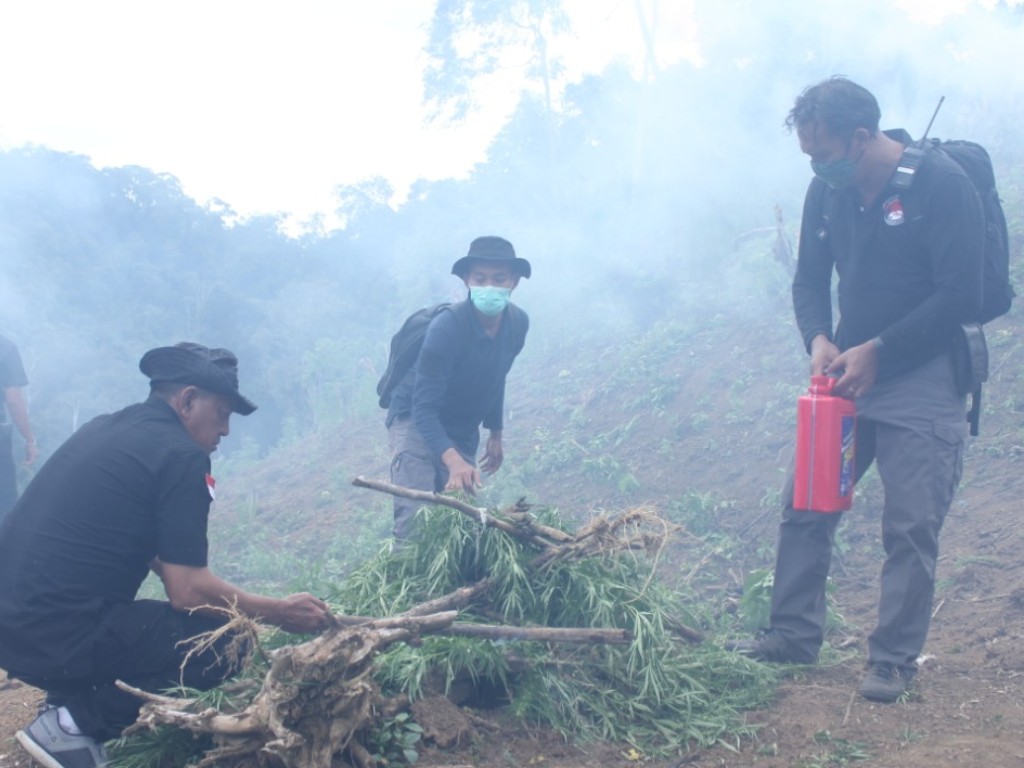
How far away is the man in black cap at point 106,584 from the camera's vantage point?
301cm

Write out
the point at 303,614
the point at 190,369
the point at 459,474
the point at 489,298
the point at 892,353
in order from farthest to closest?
the point at 489,298 < the point at 459,474 < the point at 892,353 < the point at 190,369 < the point at 303,614

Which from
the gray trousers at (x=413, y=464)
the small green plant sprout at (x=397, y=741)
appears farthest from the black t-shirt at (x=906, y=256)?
the small green plant sprout at (x=397, y=741)

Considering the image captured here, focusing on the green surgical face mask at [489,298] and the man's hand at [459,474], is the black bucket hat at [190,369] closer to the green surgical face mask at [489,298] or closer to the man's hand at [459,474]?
the man's hand at [459,474]

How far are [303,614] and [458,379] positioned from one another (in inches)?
81.3

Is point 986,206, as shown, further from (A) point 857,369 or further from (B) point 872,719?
(B) point 872,719

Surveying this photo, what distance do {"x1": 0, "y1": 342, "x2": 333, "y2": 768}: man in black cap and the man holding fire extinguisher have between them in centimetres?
217

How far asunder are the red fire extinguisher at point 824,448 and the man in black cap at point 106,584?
2086 millimetres

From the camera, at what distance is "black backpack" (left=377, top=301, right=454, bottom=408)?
510cm

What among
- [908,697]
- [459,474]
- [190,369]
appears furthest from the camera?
[459,474]

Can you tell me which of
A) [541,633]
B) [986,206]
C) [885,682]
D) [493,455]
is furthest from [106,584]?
[986,206]

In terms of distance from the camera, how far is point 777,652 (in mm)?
4074

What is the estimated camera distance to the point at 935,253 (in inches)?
148

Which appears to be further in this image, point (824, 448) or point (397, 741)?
point (824, 448)

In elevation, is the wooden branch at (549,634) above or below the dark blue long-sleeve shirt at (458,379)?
below
